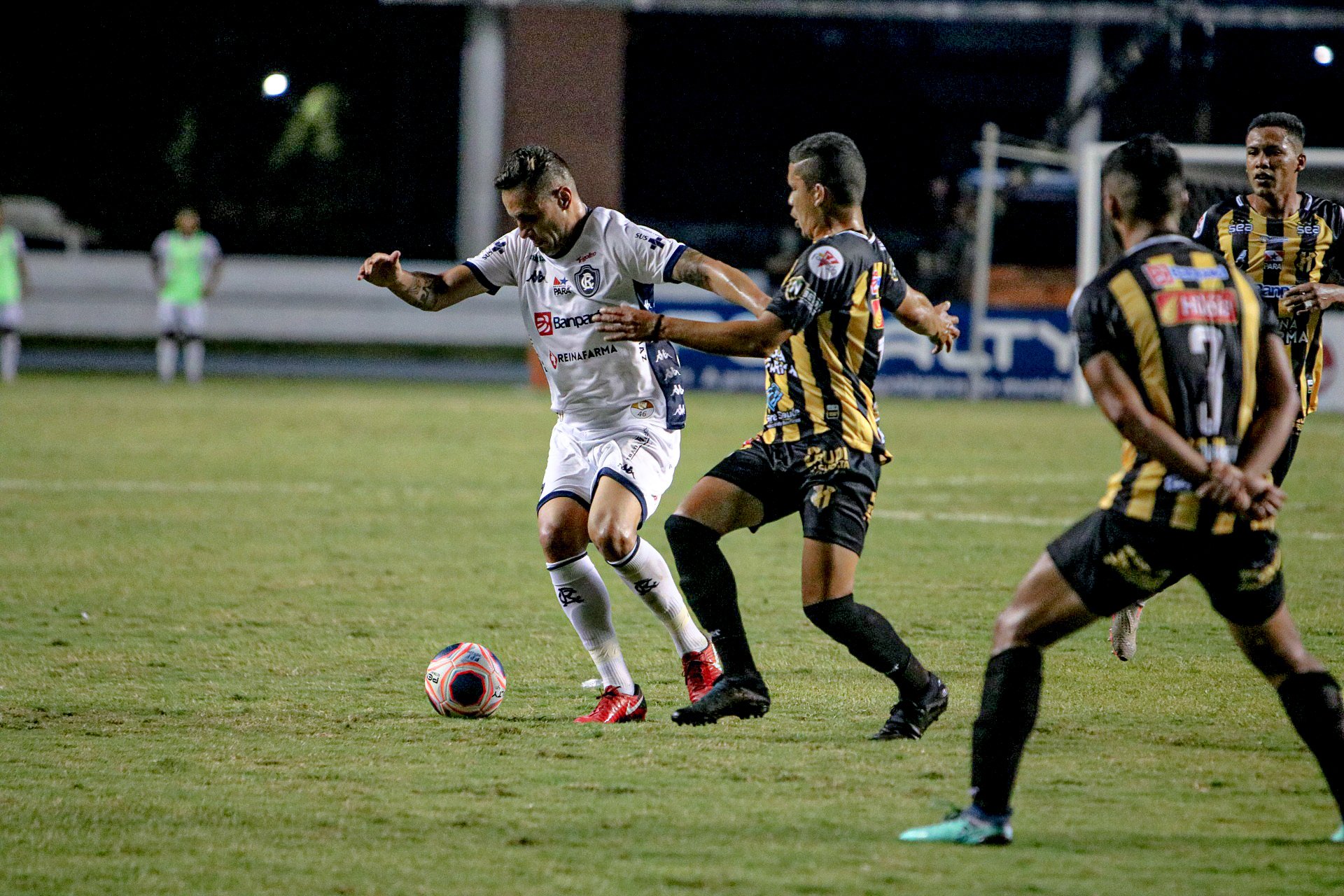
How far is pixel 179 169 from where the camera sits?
33.2m

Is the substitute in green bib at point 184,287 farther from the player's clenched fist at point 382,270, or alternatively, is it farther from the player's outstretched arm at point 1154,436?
the player's outstretched arm at point 1154,436

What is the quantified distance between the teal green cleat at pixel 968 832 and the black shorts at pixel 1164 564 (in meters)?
0.61

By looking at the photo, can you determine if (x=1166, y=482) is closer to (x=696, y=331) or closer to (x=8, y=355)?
(x=696, y=331)

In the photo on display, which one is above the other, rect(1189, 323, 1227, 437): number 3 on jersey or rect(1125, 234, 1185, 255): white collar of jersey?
rect(1125, 234, 1185, 255): white collar of jersey

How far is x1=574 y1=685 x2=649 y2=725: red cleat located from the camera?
5.81 m

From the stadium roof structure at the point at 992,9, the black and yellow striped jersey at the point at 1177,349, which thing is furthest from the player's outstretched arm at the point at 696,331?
the stadium roof structure at the point at 992,9

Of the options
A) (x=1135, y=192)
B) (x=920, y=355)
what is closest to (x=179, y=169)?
(x=920, y=355)

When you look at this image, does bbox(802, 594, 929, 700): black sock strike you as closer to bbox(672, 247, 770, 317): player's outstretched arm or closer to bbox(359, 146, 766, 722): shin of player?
bbox(359, 146, 766, 722): shin of player

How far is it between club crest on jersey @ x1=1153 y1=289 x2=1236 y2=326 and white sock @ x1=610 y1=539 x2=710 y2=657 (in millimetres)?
2343

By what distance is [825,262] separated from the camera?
5273mm

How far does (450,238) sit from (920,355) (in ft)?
45.2

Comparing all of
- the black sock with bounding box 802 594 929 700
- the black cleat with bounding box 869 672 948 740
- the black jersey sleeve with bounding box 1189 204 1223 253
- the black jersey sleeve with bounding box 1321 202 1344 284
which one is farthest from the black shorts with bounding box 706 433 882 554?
the black jersey sleeve with bounding box 1321 202 1344 284

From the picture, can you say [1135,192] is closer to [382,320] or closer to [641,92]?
[382,320]

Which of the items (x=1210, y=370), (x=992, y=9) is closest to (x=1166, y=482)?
(x=1210, y=370)
